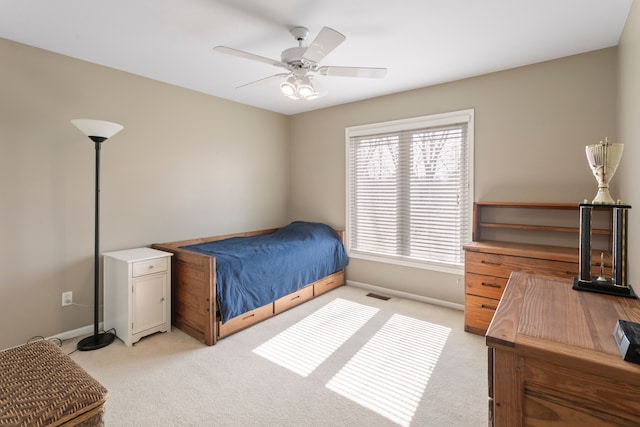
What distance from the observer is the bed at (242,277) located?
260 cm

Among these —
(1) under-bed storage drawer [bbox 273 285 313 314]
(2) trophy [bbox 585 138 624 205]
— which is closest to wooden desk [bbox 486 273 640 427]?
(2) trophy [bbox 585 138 624 205]

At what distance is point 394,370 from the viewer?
7.27 ft

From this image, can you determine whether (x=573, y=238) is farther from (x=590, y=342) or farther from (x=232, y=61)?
(x=232, y=61)

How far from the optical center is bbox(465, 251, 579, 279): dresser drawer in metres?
2.32

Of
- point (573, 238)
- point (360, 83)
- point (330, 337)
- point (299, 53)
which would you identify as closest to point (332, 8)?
Result: point (299, 53)

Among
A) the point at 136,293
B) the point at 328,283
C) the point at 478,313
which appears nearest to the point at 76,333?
the point at 136,293

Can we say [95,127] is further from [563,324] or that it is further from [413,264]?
[413,264]

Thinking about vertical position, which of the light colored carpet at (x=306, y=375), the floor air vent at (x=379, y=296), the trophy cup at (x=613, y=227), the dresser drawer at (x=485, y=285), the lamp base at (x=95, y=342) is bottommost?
the light colored carpet at (x=306, y=375)

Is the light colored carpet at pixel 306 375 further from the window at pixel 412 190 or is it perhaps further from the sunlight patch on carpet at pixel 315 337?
the window at pixel 412 190

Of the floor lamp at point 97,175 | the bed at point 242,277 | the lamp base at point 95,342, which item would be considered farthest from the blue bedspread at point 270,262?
the lamp base at point 95,342

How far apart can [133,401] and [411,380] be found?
179cm

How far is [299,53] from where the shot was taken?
2.15 meters

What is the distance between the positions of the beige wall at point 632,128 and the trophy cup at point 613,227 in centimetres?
17

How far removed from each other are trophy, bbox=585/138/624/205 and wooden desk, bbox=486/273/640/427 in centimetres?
61
